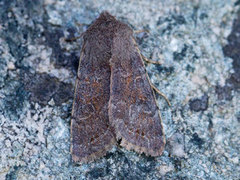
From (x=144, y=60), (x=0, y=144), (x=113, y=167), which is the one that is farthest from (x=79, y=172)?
(x=144, y=60)

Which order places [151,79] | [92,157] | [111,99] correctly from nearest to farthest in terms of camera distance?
1. [92,157]
2. [111,99]
3. [151,79]

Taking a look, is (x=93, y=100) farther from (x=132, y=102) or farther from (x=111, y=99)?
(x=132, y=102)

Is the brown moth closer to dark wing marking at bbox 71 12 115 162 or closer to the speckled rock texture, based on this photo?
dark wing marking at bbox 71 12 115 162

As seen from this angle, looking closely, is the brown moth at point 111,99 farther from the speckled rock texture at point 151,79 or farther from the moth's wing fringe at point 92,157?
the speckled rock texture at point 151,79

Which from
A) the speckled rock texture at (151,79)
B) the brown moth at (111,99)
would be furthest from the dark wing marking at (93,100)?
the speckled rock texture at (151,79)

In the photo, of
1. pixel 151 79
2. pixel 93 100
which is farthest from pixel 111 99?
pixel 151 79
